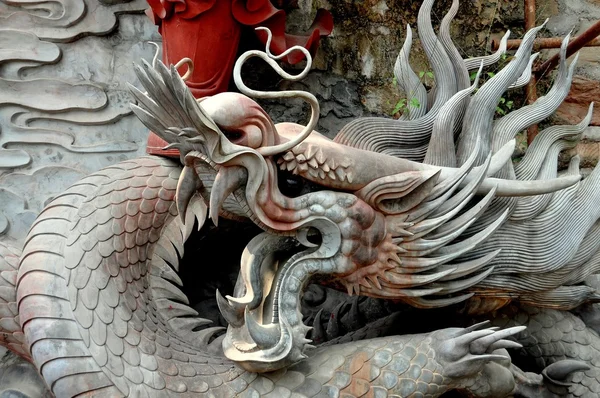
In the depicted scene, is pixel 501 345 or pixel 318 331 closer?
pixel 501 345

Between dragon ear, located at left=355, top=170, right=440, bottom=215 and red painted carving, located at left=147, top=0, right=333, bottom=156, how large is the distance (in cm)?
48

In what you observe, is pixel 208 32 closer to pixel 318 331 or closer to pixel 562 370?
pixel 318 331

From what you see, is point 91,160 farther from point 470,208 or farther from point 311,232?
point 470,208

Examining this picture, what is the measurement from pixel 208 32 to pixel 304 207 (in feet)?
1.80

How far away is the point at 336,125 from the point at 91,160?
62 centimetres

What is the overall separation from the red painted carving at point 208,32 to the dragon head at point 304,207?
1.07 ft

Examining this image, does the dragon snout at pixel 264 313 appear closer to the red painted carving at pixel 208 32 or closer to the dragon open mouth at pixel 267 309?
the dragon open mouth at pixel 267 309

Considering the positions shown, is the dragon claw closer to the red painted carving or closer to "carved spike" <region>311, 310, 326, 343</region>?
"carved spike" <region>311, 310, 326, 343</region>

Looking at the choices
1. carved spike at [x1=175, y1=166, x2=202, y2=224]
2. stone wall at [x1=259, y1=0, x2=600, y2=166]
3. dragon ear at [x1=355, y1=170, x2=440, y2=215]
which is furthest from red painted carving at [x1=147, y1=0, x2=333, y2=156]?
dragon ear at [x1=355, y1=170, x2=440, y2=215]

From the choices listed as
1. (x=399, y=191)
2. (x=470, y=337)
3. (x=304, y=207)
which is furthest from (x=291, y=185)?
(x=470, y=337)

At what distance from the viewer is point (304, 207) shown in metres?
1.40

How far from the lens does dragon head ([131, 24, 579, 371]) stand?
1322 millimetres

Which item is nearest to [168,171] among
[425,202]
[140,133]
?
[140,133]

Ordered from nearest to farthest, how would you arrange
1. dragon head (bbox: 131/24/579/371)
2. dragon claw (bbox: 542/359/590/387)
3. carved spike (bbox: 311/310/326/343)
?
dragon head (bbox: 131/24/579/371)
dragon claw (bbox: 542/359/590/387)
carved spike (bbox: 311/310/326/343)
